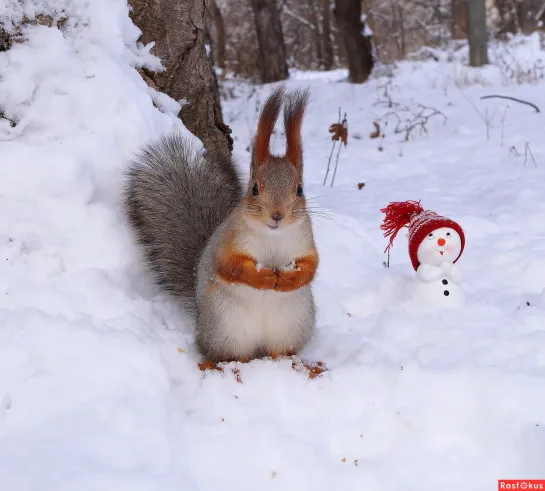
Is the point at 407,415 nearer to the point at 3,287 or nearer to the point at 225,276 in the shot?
the point at 225,276

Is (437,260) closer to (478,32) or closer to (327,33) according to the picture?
(478,32)

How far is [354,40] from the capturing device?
23.1 feet

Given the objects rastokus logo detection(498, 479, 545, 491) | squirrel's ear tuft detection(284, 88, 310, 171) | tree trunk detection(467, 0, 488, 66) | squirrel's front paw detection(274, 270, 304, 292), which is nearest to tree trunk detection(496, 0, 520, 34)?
tree trunk detection(467, 0, 488, 66)

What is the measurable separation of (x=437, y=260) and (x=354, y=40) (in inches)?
226

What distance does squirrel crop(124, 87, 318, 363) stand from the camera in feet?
4.46

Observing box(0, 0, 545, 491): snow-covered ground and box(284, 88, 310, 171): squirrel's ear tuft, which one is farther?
box(284, 88, 310, 171): squirrel's ear tuft

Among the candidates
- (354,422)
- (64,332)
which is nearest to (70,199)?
(64,332)

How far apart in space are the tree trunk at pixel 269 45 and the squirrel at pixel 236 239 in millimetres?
5992

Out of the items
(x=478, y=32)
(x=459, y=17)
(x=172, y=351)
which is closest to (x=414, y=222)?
(x=172, y=351)

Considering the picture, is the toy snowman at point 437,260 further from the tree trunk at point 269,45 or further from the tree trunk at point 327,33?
the tree trunk at point 327,33

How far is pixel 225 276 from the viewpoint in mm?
1417

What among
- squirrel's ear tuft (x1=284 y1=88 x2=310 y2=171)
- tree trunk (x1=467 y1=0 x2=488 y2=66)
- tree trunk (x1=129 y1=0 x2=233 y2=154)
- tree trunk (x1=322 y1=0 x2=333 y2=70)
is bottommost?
squirrel's ear tuft (x1=284 y1=88 x2=310 y2=171)

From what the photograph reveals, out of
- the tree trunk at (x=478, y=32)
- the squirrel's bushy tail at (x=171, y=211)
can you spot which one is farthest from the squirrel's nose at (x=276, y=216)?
the tree trunk at (x=478, y=32)

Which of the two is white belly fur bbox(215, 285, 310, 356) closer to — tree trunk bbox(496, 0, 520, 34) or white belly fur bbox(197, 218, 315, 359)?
white belly fur bbox(197, 218, 315, 359)
